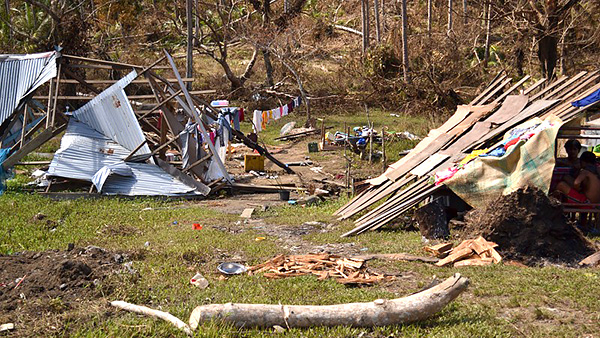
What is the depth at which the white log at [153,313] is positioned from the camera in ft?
17.6

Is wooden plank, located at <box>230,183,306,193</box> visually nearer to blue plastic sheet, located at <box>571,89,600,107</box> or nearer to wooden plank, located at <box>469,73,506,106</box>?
wooden plank, located at <box>469,73,506,106</box>

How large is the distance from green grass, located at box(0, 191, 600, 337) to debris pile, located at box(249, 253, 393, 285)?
6.7 inches

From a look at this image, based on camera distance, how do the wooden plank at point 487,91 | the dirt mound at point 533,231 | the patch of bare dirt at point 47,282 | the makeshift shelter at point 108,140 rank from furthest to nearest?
the makeshift shelter at point 108,140, the wooden plank at point 487,91, the dirt mound at point 533,231, the patch of bare dirt at point 47,282

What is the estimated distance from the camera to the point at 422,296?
5793mm

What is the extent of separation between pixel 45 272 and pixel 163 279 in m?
1.26

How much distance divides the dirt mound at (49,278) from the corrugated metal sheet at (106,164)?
6598 mm

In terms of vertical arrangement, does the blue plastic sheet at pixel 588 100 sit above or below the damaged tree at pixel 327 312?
above

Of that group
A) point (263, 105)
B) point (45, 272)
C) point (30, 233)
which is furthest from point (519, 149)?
point (263, 105)

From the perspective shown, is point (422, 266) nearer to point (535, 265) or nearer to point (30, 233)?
point (535, 265)

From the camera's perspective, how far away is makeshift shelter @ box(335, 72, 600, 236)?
10141 mm

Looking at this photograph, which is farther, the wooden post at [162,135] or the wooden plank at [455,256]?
the wooden post at [162,135]

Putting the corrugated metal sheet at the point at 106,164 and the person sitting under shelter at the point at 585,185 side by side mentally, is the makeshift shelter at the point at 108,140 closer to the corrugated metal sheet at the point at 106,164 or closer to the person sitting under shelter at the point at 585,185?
the corrugated metal sheet at the point at 106,164

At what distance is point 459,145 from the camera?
11188 millimetres

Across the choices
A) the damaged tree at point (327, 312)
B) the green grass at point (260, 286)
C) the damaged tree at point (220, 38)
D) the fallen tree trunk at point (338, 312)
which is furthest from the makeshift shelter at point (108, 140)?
the damaged tree at point (220, 38)
